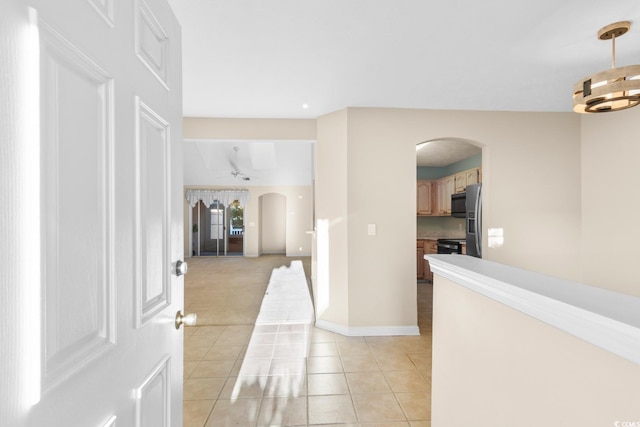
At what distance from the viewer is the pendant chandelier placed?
1.60 m

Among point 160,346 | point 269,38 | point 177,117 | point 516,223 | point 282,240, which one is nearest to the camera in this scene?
point 160,346

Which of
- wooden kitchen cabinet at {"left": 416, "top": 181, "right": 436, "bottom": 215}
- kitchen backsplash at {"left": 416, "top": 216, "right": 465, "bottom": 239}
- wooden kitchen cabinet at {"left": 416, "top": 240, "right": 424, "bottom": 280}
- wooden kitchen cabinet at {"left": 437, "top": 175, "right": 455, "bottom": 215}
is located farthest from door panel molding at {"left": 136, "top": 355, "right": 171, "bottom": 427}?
wooden kitchen cabinet at {"left": 416, "top": 181, "right": 436, "bottom": 215}

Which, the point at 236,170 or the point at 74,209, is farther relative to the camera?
the point at 236,170

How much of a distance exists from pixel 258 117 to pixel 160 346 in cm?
315

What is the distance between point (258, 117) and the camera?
141 inches

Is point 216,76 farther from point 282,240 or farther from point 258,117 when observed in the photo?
point 282,240

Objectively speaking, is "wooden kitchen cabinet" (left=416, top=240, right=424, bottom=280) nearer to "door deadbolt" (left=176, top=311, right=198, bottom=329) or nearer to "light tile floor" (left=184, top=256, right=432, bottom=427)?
"light tile floor" (left=184, top=256, right=432, bottom=427)

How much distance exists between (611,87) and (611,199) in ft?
6.65

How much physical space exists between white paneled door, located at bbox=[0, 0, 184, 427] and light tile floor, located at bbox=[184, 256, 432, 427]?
126 cm

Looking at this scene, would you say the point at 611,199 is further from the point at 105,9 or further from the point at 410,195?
the point at 105,9

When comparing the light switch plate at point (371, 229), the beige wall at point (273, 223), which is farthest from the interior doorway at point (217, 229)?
the light switch plate at point (371, 229)

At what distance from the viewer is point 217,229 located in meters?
9.85

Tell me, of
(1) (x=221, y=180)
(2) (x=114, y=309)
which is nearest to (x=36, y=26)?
(2) (x=114, y=309)

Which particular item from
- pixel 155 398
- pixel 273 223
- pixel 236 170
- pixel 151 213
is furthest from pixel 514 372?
pixel 273 223
